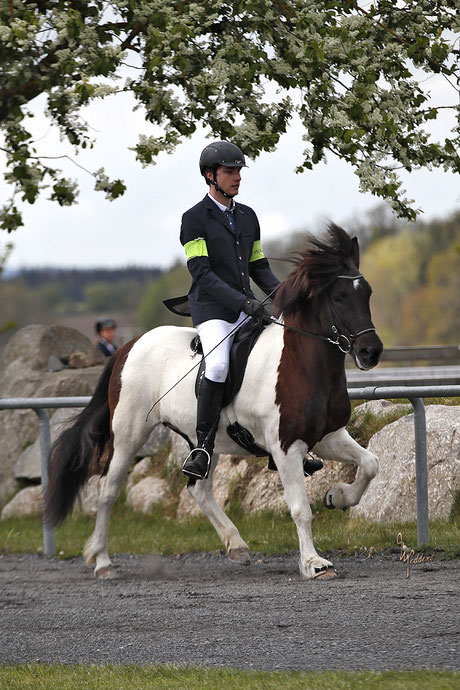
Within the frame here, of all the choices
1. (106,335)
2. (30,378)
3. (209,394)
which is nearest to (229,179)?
(209,394)

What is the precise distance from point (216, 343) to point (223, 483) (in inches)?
145

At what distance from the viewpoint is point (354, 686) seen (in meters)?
4.39

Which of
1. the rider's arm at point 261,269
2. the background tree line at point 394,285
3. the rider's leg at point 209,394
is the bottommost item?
the rider's leg at point 209,394

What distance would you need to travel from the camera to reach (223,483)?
11.3 m

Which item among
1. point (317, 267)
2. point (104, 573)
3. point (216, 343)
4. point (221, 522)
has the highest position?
point (317, 267)

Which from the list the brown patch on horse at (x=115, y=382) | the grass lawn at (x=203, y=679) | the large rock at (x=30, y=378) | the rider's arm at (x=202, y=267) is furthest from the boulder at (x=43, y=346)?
the grass lawn at (x=203, y=679)

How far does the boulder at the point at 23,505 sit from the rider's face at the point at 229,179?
20.5 feet

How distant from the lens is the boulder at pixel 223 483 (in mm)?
11156

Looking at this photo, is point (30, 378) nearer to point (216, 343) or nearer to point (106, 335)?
point (106, 335)

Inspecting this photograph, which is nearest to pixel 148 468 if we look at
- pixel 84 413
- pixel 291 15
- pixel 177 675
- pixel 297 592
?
pixel 84 413

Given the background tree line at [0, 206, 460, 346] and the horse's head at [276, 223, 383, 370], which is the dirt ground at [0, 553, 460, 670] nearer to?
the horse's head at [276, 223, 383, 370]

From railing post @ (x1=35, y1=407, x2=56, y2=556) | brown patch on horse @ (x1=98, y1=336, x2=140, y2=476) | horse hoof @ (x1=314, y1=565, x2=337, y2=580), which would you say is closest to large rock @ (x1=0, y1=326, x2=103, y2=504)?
railing post @ (x1=35, y1=407, x2=56, y2=556)

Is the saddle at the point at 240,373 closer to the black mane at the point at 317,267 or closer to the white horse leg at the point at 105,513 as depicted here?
the black mane at the point at 317,267

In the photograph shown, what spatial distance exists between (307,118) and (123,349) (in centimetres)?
388
